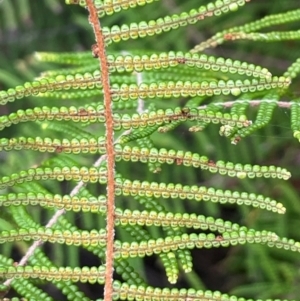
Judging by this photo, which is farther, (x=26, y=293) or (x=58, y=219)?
(x=58, y=219)

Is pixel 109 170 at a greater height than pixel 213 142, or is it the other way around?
pixel 213 142

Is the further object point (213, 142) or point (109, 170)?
point (213, 142)

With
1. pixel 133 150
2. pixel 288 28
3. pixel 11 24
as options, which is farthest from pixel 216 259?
pixel 133 150

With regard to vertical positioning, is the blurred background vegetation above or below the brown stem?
above

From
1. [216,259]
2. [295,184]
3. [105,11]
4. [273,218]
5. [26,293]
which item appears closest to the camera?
[105,11]

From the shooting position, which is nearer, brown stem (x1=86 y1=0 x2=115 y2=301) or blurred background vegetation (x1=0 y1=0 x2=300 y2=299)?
brown stem (x1=86 y1=0 x2=115 y2=301)

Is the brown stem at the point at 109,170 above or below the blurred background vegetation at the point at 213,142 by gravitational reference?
below

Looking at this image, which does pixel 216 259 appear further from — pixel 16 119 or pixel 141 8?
pixel 16 119

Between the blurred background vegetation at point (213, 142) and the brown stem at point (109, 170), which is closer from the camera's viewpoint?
the brown stem at point (109, 170)
